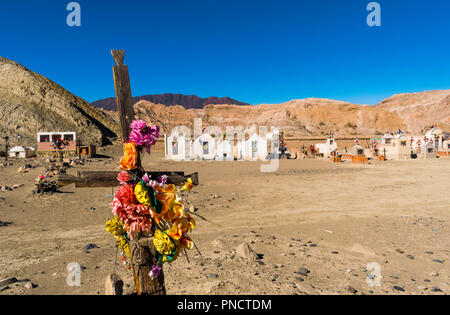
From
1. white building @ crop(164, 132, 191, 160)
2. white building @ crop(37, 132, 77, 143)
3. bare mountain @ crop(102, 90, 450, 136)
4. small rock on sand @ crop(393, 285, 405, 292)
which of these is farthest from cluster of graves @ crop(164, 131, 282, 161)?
bare mountain @ crop(102, 90, 450, 136)

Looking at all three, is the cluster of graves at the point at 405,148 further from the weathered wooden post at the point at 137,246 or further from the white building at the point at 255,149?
the weathered wooden post at the point at 137,246

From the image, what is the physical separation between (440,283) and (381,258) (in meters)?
1.12

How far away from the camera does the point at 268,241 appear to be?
258 inches

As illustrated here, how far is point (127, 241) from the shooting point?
2854 mm

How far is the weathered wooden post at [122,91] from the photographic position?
291 cm

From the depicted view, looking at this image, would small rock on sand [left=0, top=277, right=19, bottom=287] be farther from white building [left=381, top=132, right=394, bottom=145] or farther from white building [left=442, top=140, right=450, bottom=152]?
white building [left=442, top=140, right=450, bottom=152]

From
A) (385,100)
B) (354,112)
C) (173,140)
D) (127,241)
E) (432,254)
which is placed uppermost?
(385,100)

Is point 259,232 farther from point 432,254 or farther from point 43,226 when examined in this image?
point 43,226

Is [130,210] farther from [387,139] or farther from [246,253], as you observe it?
[387,139]

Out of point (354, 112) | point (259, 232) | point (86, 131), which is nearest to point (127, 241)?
point (259, 232)

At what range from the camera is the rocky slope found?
113 ft

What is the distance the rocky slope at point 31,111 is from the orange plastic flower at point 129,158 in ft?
119

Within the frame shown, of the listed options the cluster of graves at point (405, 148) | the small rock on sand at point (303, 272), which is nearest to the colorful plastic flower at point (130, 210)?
the small rock on sand at point (303, 272)
